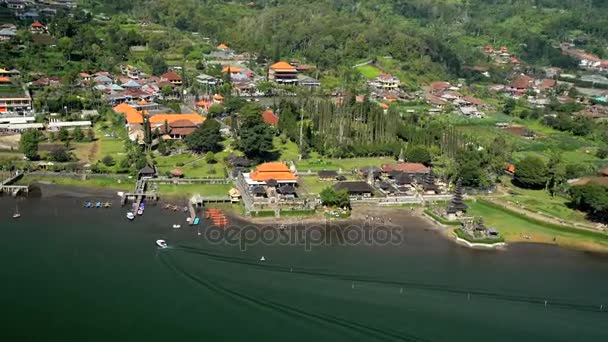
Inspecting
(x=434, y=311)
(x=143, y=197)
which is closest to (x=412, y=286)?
(x=434, y=311)

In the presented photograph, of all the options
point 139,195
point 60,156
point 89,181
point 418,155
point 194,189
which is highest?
point 60,156

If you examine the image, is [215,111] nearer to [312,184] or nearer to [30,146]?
[30,146]

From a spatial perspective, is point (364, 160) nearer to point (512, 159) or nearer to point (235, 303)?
point (512, 159)

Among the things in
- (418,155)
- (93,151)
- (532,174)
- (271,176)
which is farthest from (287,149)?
(532,174)

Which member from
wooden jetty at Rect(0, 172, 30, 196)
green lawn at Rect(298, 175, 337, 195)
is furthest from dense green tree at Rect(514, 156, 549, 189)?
wooden jetty at Rect(0, 172, 30, 196)

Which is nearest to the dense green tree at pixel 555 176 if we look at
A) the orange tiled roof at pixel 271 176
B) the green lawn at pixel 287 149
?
the orange tiled roof at pixel 271 176

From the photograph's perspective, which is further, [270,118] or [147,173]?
[270,118]
